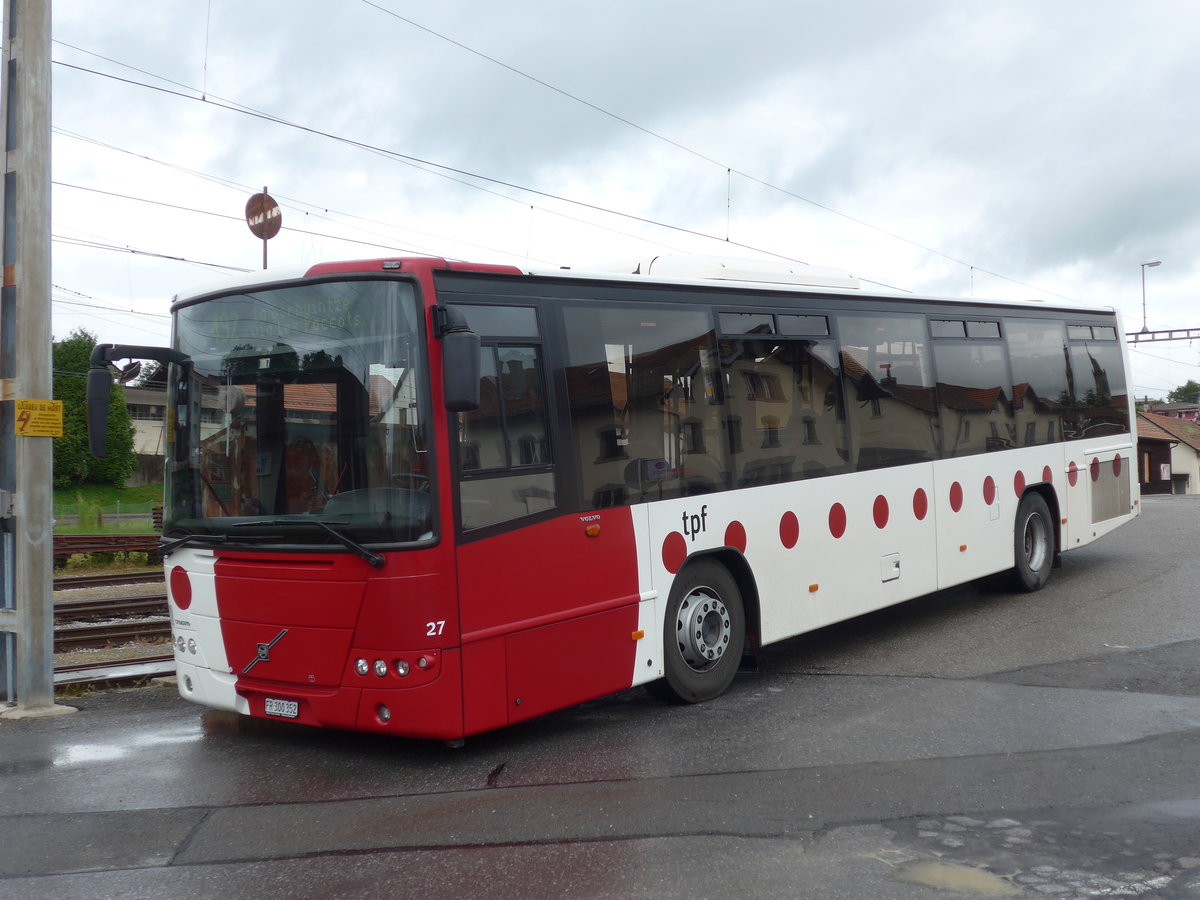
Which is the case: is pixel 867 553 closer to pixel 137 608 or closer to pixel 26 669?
pixel 26 669

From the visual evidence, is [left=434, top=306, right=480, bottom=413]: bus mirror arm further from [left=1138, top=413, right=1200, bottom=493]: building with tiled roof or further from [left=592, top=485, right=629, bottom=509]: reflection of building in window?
[left=1138, top=413, right=1200, bottom=493]: building with tiled roof

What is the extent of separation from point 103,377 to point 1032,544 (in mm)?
9117

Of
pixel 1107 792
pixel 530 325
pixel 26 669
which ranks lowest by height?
pixel 1107 792

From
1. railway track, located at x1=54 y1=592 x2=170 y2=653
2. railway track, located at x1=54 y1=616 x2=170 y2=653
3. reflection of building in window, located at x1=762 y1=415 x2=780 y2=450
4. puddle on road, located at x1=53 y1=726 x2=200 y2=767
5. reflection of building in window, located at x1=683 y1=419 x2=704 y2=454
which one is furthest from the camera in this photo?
railway track, located at x1=54 y1=592 x2=170 y2=653

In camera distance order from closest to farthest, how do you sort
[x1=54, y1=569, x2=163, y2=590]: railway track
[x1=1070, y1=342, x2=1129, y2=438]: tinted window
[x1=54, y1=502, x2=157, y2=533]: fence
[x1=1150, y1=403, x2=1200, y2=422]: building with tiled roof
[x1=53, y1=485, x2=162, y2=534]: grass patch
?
[x1=1070, y1=342, x2=1129, y2=438]: tinted window, [x1=54, y1=569, x2=163, y2=590]: railway track, [x1=54, y1=502, x2=157, y2=533]: fence, [x1=53, y1=485, x2=162, y2=534]: grass patch, [x1=1150, y1=403, x2=1200, y2=422]: building with tiled roof

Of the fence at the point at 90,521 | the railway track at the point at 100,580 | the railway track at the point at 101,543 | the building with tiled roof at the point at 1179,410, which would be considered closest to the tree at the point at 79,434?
the fence at the point at 90,521

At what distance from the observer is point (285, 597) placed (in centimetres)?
600

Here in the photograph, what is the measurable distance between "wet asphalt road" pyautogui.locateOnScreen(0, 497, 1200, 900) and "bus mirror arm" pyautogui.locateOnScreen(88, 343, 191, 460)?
187cm

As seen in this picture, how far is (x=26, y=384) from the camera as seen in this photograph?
781 cm

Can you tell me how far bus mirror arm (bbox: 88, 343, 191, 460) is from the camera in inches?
249

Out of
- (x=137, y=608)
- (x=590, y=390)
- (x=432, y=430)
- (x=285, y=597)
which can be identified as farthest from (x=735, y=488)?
(x=137, y=608)

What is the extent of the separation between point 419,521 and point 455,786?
140cm

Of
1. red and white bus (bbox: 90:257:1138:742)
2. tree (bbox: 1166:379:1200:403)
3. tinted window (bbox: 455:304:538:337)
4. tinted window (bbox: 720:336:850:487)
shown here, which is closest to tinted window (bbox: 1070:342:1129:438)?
red and white bus (bbox: 90:257:1138:742)

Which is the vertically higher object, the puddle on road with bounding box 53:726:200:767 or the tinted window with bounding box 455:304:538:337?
the tinted window with bounding box 455:304:538:337
